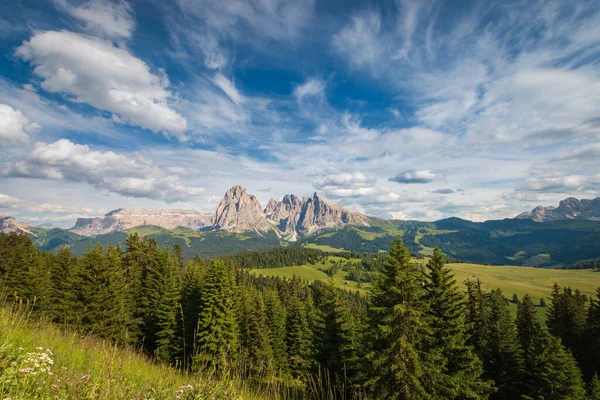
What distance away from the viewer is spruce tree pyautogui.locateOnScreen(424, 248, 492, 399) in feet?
73.1

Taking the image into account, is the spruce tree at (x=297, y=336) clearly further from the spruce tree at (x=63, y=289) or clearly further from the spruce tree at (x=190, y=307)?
the spruce tree at (x=63, y=289)

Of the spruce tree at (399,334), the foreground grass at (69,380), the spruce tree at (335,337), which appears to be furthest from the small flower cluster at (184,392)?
the spruce tree at (335,337)

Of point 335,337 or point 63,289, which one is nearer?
point 335,337

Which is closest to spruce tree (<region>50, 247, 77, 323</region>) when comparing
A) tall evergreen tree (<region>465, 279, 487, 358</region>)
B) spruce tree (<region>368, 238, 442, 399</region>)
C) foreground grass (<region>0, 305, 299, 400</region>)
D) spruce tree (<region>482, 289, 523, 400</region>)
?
spruce tree (<region>368, 238, 442, 399</region>)

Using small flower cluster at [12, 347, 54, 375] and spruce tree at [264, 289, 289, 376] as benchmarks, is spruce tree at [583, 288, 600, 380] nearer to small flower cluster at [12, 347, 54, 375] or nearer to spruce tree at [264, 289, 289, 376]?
spruce tree at [264, 289, 289, 376]

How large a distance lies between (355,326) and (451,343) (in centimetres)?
1041

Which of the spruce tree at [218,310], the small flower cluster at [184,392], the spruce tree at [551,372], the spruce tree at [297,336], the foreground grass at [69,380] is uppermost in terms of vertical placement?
the foreground grass at [69,380]

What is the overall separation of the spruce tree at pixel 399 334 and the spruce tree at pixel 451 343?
1404 mm

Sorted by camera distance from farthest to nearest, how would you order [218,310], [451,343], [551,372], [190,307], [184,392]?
[190,307]
[218,310]
[551,372]
[451,343]
[184,392]

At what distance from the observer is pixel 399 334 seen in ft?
68.9

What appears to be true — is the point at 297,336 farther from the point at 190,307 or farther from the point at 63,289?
the point at 63,289

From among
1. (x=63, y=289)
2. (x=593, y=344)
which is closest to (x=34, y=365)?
(x=63, y=289)

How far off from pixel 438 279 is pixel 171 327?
32044 millimetres

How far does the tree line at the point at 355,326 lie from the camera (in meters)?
21.4
